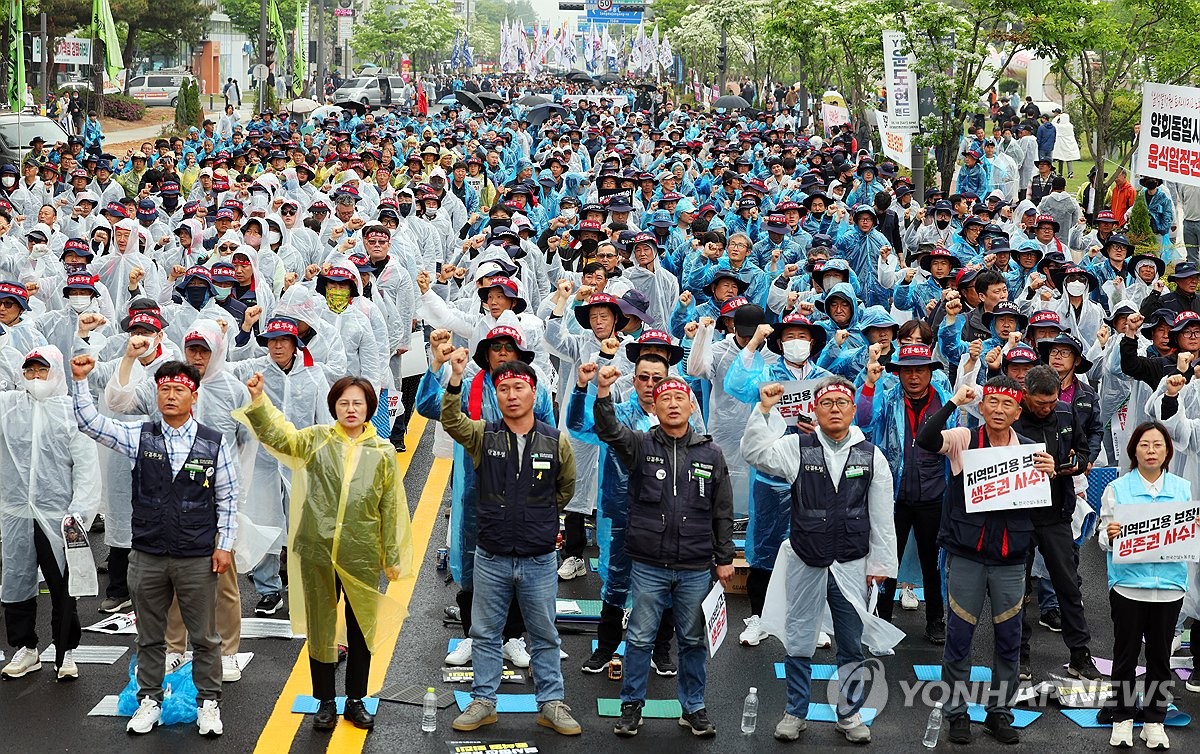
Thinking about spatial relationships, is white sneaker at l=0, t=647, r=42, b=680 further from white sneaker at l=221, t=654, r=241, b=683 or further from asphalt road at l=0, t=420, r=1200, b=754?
white sneaker at l=221, t=654, r=241, b=683

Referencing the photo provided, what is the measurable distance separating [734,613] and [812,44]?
28.7m

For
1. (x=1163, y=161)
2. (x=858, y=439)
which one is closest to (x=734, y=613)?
(x=858, y=439)

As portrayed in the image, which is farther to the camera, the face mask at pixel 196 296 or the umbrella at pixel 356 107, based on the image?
the umbrella at pixel 356 107

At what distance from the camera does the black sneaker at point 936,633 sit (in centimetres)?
867

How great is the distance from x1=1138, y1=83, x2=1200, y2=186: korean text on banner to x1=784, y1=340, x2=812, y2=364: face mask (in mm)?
7678

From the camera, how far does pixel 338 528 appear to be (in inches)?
281

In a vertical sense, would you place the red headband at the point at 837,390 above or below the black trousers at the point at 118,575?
above

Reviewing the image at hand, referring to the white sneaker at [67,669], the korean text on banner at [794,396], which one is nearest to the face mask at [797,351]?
the korean text on banner at [794,396]

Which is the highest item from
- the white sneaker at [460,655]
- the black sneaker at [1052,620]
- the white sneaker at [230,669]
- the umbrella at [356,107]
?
the umbrella at [356,107]

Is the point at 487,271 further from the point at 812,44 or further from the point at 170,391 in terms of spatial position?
the point at 812,44

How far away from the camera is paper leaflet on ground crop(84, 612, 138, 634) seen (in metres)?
8.48

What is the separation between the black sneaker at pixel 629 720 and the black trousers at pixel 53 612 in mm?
2852

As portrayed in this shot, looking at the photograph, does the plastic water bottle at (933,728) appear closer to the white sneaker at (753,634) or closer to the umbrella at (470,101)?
the white sneaker at (753,634)

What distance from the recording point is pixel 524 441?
725cm
